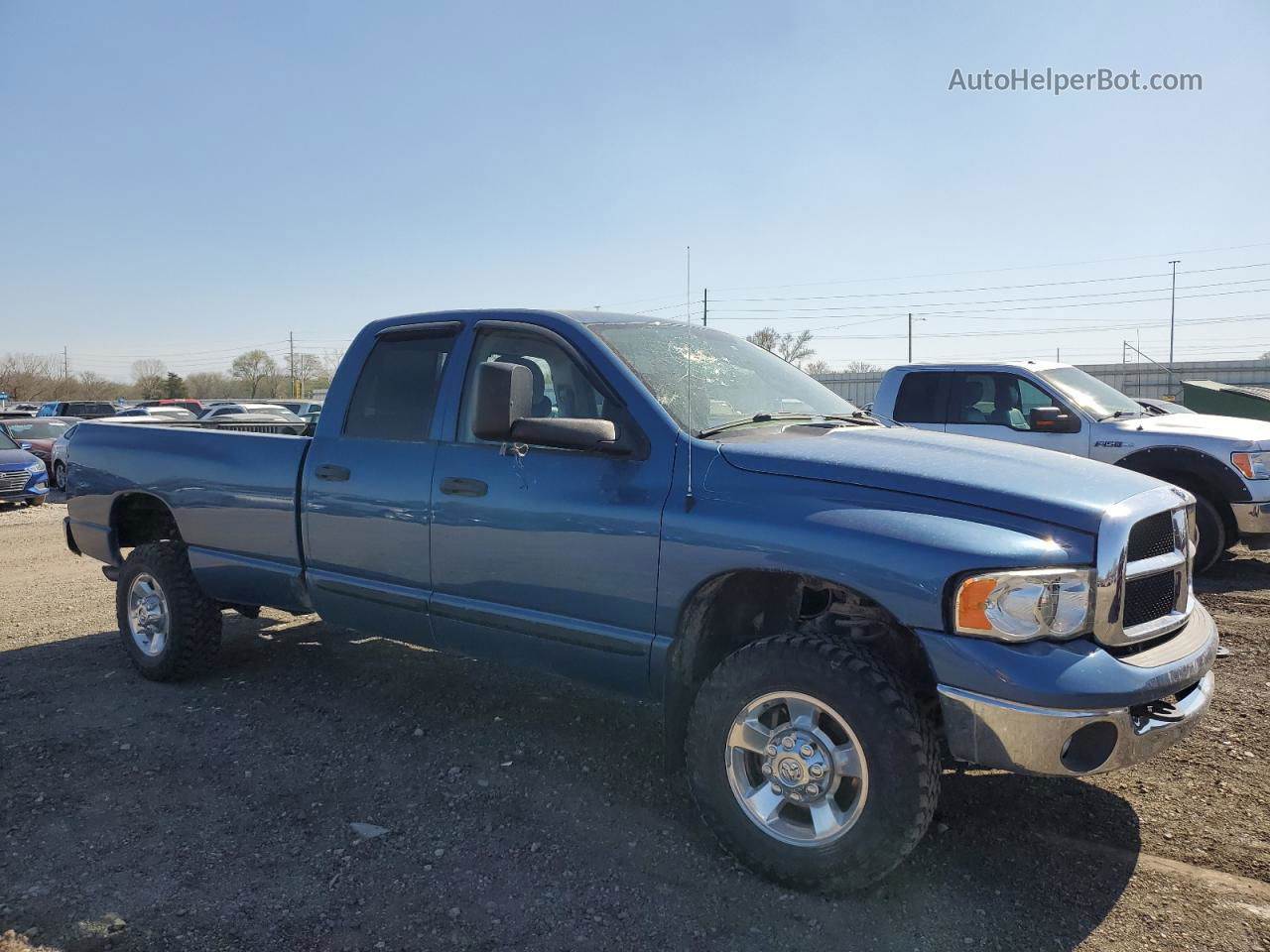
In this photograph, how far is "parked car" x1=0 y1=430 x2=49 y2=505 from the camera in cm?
1525

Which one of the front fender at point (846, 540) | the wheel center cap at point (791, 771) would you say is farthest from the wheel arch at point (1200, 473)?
the wheel center cap at point (791, 771)

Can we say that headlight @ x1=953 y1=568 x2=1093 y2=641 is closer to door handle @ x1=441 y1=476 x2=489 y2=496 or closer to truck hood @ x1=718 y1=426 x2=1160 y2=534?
truck hood @ x1=718 y1=426 x2=1160 y2=534

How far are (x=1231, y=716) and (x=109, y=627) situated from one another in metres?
7.18

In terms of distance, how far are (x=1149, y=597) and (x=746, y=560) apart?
1348 mm

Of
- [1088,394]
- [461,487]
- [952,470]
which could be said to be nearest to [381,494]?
[461,487]

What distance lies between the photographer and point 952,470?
3.09m

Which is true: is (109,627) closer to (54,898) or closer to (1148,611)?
(54,898)

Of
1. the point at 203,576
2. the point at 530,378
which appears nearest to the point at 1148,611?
the point at 530,378

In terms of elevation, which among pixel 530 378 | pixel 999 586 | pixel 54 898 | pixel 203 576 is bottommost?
pixel 54 898

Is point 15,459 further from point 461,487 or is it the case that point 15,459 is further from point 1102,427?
point 1102,427

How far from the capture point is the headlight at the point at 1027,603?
2670mm

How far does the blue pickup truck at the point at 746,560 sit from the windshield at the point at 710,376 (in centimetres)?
2

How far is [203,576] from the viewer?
508 cm

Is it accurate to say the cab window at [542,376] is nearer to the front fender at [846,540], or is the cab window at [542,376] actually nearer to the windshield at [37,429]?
the front fender at [846,540]
